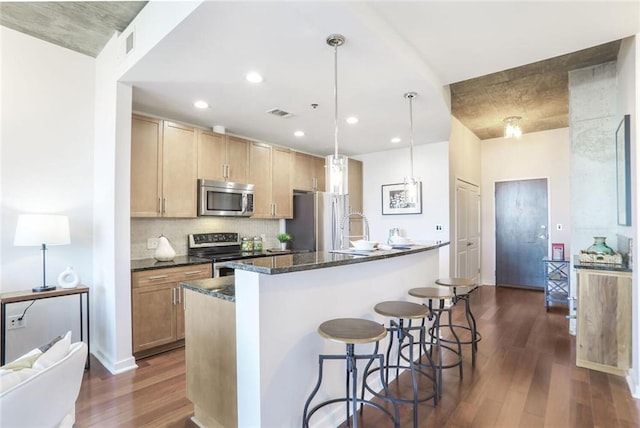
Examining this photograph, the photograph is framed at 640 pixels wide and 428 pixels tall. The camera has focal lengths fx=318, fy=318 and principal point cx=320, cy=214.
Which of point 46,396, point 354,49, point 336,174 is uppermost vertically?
point 354,49

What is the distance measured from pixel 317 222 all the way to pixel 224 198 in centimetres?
138

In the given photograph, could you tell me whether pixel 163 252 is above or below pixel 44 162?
below

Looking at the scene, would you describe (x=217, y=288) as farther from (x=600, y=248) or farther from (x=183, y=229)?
(x=600, y=248)

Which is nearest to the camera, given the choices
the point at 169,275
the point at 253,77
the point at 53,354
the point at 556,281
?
the point at 53,354

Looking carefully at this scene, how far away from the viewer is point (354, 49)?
84.2 inches

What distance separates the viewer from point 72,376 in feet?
4.30

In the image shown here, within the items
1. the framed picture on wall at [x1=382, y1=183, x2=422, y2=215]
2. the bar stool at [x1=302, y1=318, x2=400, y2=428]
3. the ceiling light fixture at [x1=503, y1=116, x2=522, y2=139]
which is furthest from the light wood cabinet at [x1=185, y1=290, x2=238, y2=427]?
the ceiling light fixture at [x1=503, y1=116, x2=522, y2=139]

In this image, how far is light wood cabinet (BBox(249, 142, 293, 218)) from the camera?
14.2 feet

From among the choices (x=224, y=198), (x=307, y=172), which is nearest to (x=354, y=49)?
(x=224, y=198)

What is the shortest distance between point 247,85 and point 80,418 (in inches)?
106

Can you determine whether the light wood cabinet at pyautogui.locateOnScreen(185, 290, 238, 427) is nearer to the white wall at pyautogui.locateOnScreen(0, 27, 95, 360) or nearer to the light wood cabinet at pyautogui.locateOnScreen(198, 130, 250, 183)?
the white wall at pyautogui.locateOnScreen(0, 27, 95, 360)

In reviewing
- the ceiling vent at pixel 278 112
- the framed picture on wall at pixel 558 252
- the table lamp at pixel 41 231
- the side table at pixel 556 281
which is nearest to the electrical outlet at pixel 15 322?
the table lamp at pixel 41 231

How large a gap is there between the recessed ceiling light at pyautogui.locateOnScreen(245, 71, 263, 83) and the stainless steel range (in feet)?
6.15

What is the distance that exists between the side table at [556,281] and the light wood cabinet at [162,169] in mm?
→ 5058
